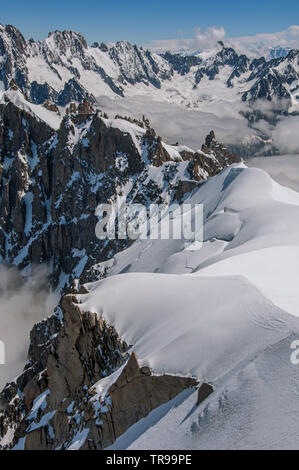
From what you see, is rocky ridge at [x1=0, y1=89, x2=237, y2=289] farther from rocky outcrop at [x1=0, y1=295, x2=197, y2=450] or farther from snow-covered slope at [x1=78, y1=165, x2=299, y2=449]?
rocky outcrop at [x1=0, y1=295, x2=197, y2=450]

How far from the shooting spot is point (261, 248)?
1460 inches

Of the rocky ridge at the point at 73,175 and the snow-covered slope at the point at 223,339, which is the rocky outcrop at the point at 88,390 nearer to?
the snow-covered slope at the point at 223,339

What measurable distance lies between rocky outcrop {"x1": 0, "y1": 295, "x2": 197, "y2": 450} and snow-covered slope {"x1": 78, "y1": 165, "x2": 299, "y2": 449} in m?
0.65

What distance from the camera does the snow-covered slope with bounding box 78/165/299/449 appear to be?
13.8m

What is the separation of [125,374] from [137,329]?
4.76 meters

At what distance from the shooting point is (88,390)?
24438mm

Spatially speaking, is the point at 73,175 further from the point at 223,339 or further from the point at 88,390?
the point at 223,339

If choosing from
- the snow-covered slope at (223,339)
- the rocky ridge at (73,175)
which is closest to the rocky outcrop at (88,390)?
the snow-covered slope at (223,339)

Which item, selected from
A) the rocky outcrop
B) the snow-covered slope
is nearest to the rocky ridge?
the snow-covered slope

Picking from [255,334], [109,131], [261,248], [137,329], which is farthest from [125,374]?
[109,131]

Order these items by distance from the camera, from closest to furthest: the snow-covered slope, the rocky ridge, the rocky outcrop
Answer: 1. the snow-covered slope
2. the rocky outcrop
3. the rocky ridge

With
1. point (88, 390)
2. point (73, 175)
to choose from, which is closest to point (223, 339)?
point (88, 390)

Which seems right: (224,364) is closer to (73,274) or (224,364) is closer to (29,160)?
(73,274)

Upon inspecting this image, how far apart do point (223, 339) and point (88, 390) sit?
1058cm
